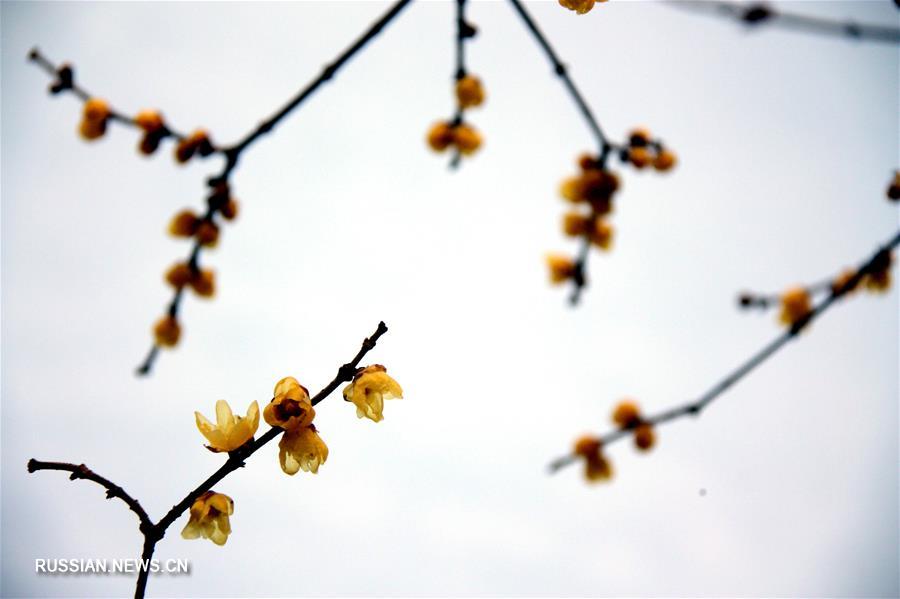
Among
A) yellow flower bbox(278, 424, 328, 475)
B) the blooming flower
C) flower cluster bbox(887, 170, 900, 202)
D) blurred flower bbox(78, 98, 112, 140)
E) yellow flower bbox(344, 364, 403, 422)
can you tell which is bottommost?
yellow flower bbox(278, 424, 328, 475)

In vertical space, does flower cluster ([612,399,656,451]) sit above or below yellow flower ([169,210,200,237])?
below

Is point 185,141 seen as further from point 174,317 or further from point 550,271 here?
point 550,271

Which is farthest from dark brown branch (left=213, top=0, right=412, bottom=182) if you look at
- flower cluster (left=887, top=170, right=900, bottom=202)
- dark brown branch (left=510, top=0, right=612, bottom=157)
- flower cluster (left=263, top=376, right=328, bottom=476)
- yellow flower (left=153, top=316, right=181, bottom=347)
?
flower cluster (left=887, top=170, right=900, bottom=202)

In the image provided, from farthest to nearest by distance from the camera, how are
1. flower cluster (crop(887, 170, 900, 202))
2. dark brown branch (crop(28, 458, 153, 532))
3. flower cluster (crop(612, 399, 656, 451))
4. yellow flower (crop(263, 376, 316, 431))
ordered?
flower cluster (crop(612, 399, 656, 451)), flower cluster (crop(887, 170, 900, 202)), yellow flower (crop(263, 376, 316, 431)), dark brown branch (crop(28, 458, 153, 532))

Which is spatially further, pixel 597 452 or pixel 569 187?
pixel 597 452

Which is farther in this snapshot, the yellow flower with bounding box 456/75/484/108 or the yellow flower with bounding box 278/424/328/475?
the yellow flower with bounding box 456/75/484/108

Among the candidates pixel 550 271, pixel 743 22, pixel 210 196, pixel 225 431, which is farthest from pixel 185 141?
pixel 743 22

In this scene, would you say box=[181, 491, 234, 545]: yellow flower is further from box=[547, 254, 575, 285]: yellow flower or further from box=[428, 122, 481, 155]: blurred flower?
box=[428, 122, 481, 155]: blurred flower
